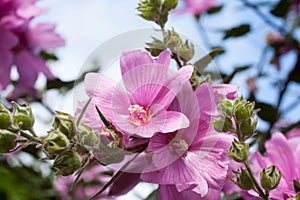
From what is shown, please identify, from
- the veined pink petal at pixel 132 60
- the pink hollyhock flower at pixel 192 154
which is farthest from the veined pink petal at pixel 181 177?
the veined pink petal at pixel 132 60

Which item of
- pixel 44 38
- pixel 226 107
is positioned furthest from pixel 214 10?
pixel 226 107

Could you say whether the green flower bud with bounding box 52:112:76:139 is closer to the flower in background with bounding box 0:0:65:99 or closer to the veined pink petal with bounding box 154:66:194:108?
the veined pink petal with bounding box 154:66:194:108

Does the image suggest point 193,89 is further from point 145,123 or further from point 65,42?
point 65,42

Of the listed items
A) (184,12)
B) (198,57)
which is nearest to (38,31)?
(198,57)

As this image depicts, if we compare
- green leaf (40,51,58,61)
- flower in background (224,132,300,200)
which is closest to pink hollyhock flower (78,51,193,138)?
flower in background (224,132,300,200)

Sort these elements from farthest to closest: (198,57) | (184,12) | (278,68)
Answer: (184,12)
(278,68)
(198,57)
